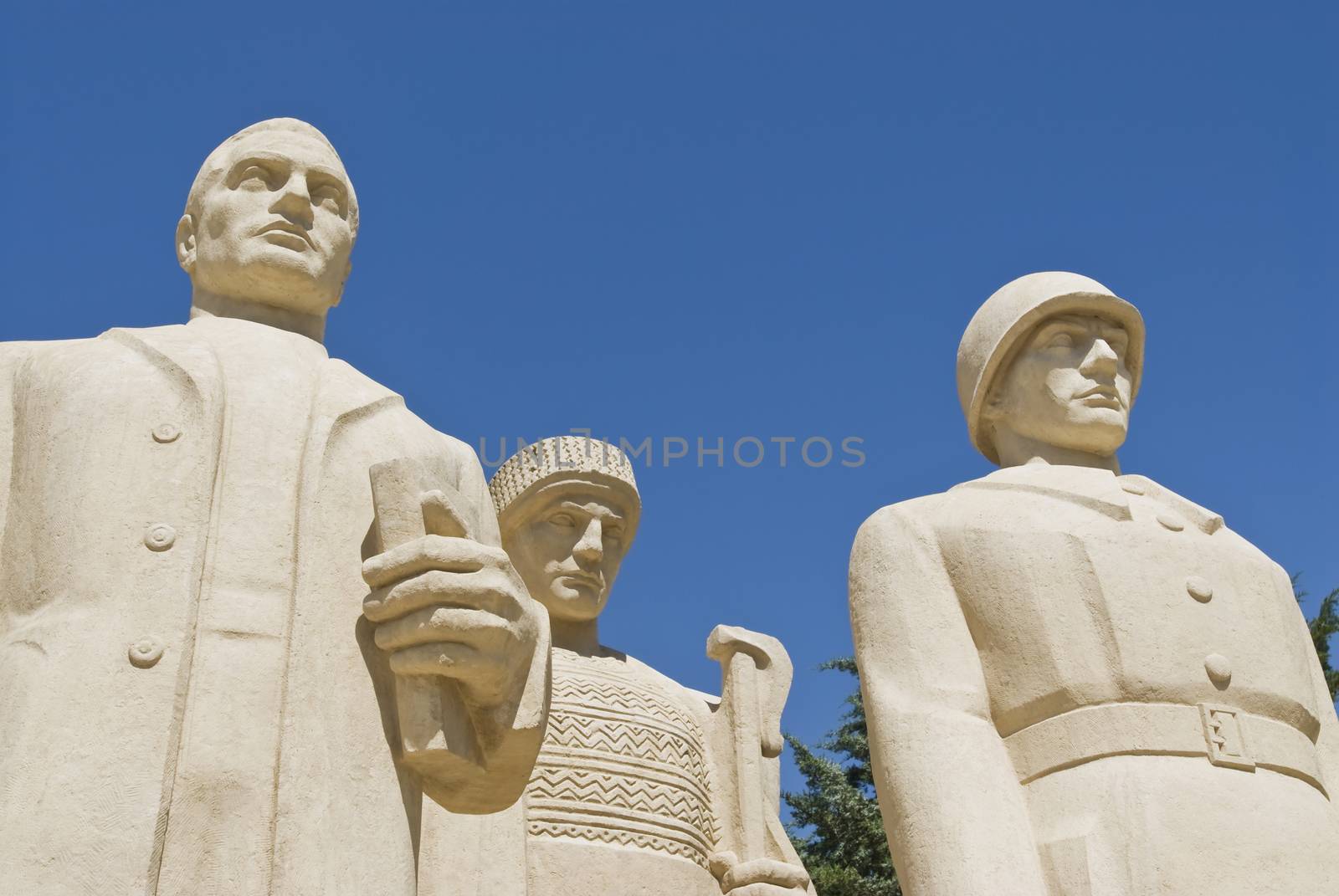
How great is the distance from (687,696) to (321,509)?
386 cm

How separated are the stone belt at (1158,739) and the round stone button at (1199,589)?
16.2 inches

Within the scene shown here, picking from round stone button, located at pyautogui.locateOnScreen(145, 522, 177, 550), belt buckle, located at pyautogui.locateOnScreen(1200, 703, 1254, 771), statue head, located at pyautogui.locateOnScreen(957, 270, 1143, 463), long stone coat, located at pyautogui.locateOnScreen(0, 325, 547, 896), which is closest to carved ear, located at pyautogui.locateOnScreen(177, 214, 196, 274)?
long stone coat, located at pyautogui.locateOnScreen(0, 325, 547, 896)

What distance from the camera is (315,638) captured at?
5312 millimetres

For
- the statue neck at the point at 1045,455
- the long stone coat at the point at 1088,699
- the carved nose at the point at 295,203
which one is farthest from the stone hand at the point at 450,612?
the statue neck at the point at 1045,455

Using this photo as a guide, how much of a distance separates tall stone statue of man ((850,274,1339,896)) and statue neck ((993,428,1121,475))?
1 cm

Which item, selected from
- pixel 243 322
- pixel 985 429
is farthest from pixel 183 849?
pixel 985 429

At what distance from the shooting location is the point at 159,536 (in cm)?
532

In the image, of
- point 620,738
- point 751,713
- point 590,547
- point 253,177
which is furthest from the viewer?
point 590,547

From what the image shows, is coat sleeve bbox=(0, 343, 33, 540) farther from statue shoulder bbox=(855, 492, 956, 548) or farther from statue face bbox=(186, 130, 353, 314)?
statue shoulder bbox=(855, 492, 956, 548)

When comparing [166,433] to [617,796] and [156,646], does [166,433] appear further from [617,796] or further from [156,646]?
[617,796]

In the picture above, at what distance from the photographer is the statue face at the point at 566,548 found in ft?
29.6

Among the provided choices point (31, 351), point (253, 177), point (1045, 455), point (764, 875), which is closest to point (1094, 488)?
point (1045, 455)

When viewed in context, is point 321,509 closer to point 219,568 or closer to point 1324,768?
point 219,568

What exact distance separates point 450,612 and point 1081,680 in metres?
2.31
